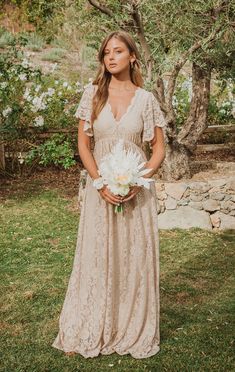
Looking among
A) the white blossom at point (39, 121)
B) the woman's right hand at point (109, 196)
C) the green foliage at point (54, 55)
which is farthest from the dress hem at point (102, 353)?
the green foliage at point (54, 55)

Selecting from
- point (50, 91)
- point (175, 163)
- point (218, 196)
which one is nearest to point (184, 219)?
point (218, 196)

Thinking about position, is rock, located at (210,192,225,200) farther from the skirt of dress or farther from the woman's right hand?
the woman's right hand

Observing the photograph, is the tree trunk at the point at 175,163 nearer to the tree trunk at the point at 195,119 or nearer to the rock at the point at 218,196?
the tree trunk at the point at 195,119

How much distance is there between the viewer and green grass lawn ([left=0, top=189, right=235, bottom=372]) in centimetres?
402

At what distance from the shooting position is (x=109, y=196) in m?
3.75

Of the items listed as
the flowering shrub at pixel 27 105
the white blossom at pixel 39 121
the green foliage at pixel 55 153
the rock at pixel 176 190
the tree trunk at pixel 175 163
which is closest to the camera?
the rock at pixel 176 190

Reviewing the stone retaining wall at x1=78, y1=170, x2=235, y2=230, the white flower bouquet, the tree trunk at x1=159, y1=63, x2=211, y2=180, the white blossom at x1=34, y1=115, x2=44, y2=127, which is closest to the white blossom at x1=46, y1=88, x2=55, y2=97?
the white blossom at x1=34, y1=115, x2=44, y2=127

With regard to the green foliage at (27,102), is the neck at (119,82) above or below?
above

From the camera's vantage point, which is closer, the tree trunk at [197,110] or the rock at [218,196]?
the rock at [218,196]

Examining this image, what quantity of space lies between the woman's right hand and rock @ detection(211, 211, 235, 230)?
4.10 meters

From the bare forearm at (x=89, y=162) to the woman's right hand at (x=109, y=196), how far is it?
11cm

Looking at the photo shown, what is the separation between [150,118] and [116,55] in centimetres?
47

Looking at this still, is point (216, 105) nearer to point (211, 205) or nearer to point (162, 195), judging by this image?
point (211, 205)

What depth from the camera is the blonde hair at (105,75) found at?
148 inches
